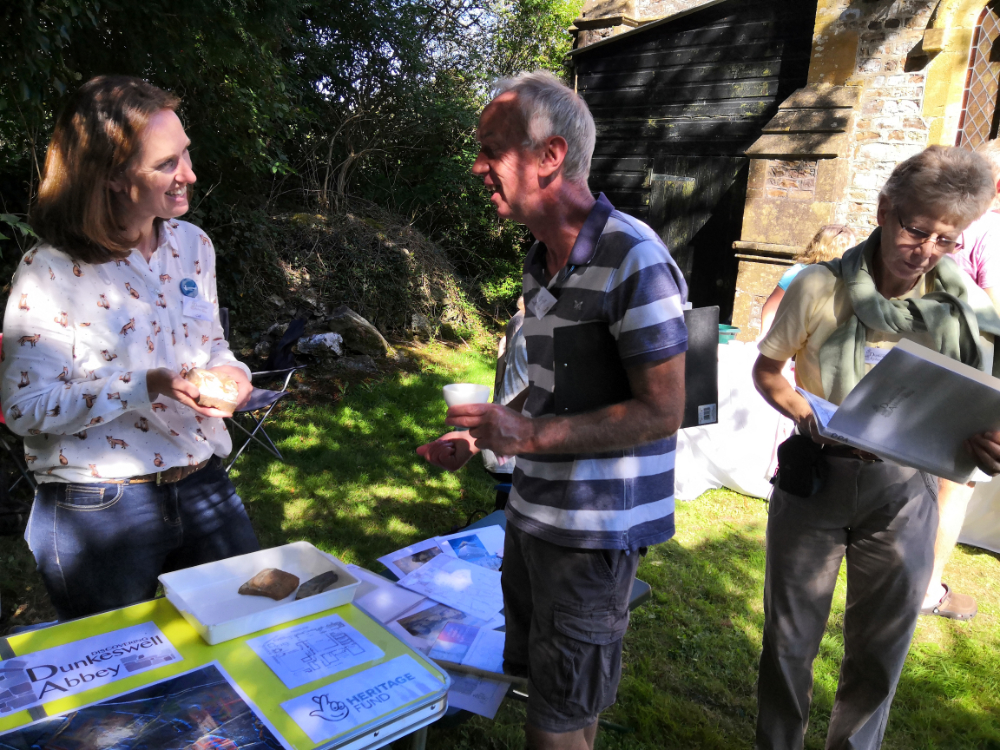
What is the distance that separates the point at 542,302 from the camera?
5.39 feet

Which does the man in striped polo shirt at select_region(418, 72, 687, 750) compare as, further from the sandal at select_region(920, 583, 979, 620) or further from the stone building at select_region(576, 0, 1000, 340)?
the stone building at select_region(576, 0, 1000, 340)

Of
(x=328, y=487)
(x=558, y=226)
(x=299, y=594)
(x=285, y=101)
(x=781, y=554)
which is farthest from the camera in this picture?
(x=285, y=101)

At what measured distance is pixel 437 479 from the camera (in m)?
5.11

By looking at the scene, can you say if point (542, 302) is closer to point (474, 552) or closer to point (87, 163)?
point (87, 163)

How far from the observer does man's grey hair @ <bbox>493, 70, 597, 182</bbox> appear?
156cm

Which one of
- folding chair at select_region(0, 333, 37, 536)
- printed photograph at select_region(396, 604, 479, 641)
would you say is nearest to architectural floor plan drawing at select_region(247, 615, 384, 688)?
printed photograph at select_region(396, 604, 479, 641)

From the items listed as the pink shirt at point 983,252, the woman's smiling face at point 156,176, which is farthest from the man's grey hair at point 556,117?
the pink shirt at point 983,252

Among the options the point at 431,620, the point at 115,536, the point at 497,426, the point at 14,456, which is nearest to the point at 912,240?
the point at 497,426

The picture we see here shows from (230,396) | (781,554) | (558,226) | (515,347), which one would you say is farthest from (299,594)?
(515,347)

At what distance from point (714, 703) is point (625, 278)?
2.28m

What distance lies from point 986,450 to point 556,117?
1370 mm

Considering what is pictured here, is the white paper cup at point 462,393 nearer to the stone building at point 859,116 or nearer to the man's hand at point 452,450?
the man's hand at point 452,450

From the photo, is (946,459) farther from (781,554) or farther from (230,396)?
(230,396)

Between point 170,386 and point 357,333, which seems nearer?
point 170,386
